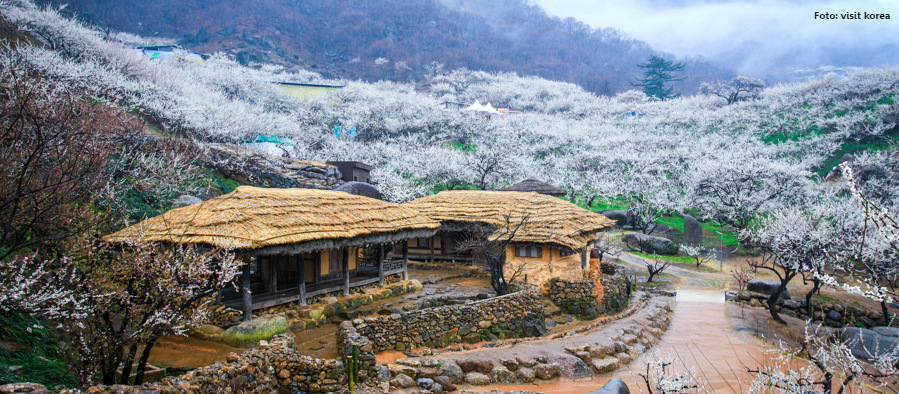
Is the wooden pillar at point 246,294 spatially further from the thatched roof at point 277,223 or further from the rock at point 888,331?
the rock at point 888,331

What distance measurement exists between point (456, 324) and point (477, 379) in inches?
89.0

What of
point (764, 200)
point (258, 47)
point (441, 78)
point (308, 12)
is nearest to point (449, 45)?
point (441, 78)

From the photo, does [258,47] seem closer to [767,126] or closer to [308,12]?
[308,12]

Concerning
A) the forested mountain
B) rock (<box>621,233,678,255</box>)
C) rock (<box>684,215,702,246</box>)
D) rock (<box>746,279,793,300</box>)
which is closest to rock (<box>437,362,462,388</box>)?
rock (<box>746,279,793,300</box>)

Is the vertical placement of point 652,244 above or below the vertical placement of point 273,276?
below

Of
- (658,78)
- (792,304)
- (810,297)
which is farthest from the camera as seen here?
(658,78)

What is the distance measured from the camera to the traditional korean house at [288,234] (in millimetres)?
11164

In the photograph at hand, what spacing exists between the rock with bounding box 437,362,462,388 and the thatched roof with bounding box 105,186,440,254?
4.82 m

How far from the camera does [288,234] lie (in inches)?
470

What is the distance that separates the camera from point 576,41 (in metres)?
145

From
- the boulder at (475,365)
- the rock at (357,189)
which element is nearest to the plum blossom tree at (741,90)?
the rock at (357,189)

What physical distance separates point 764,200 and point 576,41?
124 m

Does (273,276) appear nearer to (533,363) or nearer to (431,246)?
(533,363)

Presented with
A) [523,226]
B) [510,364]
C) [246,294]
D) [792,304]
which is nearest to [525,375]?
[510,364]
